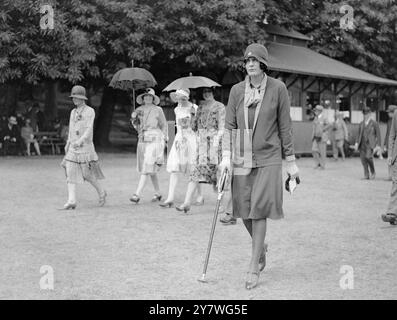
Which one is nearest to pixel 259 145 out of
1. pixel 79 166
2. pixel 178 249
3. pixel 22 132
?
pixel 178 249

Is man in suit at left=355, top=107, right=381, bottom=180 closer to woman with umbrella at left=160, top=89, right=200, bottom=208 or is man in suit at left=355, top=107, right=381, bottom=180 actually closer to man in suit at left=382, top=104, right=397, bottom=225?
man in suit at left=382, top=104, right=397, bottom=225

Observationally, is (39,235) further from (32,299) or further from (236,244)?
(32,299)

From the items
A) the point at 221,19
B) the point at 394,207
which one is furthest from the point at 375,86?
the point at 394,207

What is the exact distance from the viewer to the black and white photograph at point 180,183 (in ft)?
19.5

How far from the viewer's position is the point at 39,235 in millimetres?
8359

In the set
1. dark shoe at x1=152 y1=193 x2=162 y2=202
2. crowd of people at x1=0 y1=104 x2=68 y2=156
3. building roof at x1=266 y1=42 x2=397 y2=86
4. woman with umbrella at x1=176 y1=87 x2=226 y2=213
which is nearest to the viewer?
woman with umbrella at x1=176 y1=87 x2=226 y2=213

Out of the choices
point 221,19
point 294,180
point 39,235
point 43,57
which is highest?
point 221,19

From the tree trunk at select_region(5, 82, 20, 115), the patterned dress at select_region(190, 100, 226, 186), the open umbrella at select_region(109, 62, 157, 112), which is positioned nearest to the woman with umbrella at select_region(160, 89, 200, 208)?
the patterned dress at select_region(190, 100, 226, 186)

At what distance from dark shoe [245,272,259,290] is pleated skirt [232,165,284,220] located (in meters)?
0.50

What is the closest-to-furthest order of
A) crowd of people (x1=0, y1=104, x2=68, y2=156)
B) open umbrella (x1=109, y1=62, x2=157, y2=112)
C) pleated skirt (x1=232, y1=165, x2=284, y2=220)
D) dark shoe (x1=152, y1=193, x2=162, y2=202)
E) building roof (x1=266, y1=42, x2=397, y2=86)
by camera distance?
pleated skirt (x1=232, y1=165, x2=284, y2=220)
dark shoe (x1=152, y1=193, x2=162, y2=202)
open umbrella (x1=109, y1=62, x2=157, y2=112)
crowd of people (x1=0, y1=104, x2=68, y2=156)
building roof (x1=266, y1=42, x2=397, y2=86)

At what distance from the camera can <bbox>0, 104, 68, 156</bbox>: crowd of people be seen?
24.1 meters

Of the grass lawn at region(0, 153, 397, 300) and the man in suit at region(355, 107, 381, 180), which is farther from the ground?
the man in suit at region(355, 107, 381, 180)

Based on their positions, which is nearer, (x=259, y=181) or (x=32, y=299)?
(x=32, y=299)

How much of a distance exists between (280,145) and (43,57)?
16.3 meters
